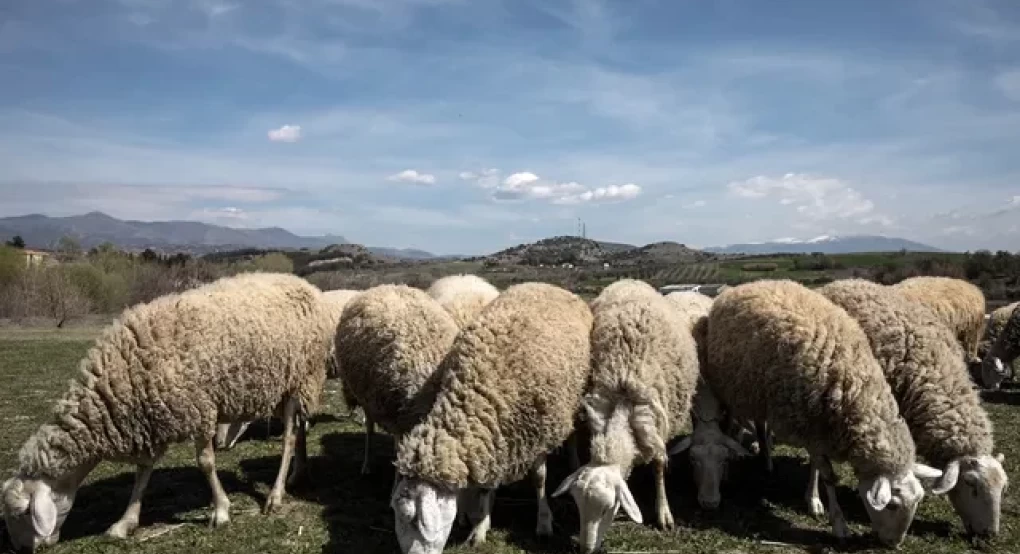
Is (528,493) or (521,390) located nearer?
(521,390)

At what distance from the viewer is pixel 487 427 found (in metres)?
7.52

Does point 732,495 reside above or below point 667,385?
below

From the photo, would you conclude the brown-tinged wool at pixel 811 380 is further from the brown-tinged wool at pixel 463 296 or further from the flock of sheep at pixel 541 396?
the brown-tinged wool at pixel 463 296

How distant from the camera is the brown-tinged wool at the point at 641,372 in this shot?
26.0 feet

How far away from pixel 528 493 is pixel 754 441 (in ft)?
14.5

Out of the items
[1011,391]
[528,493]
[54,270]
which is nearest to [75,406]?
[528,493]

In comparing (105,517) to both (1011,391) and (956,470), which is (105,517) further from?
(1011,391)

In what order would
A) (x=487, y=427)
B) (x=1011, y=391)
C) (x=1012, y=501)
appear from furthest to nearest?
1. (x=1011, y=391)
2. (x=1012, y=501)
3. (x=487, y=427)

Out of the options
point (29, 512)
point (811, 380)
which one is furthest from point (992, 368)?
point (29, 512)

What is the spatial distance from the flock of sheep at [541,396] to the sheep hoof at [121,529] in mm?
24

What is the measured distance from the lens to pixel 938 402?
823 cm

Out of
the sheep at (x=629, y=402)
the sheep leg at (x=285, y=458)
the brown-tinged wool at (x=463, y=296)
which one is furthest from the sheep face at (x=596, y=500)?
the sheep leg at (x=285, y=458)

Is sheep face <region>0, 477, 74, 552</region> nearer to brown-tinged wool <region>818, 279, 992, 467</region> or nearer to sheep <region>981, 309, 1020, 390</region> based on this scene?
brown-tinged wool <region>818, 279, 992, 467</region>

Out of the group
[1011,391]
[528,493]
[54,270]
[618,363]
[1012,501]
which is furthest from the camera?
Result: [54,270]
